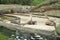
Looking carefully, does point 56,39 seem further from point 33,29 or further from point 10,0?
point 10,0

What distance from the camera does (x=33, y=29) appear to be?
9781 mm

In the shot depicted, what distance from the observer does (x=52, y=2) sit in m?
2.78

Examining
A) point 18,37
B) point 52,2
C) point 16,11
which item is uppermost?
point 52,2

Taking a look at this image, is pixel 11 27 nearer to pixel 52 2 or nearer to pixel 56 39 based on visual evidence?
pixel 56 39

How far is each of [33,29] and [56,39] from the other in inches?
74.6

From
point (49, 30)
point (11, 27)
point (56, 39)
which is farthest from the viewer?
point (11, 27)

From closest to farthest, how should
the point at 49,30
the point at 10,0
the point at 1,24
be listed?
1. the point at 49,30
2. the point at 1,24
3. the point at 10,0

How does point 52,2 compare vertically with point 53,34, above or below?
above

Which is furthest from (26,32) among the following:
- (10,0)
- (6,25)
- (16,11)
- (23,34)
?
(10,0)

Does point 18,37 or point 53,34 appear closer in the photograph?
point 53,34

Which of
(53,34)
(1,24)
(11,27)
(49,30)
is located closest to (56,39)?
(53,34)

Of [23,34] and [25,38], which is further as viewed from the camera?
[23,34]

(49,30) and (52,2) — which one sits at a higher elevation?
(52,2)

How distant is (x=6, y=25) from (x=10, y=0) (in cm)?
986
